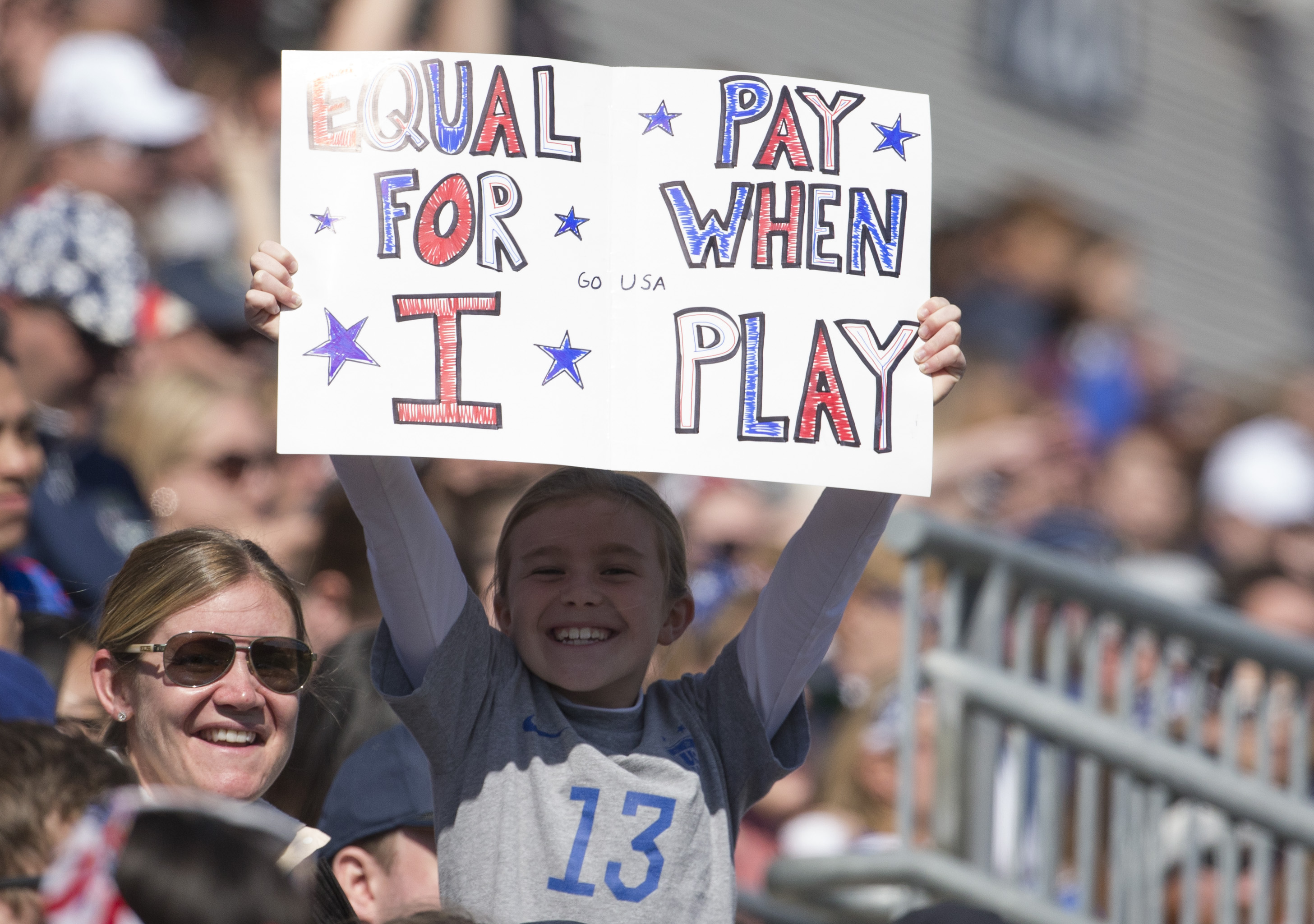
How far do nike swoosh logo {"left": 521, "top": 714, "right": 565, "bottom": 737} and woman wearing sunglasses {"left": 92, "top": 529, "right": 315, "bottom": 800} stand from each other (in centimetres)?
33

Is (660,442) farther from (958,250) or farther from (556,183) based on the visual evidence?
(958,250)

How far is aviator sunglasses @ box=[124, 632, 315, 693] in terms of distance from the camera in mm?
2223

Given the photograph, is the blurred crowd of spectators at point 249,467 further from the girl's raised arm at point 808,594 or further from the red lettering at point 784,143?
the red lettering at point 784,143

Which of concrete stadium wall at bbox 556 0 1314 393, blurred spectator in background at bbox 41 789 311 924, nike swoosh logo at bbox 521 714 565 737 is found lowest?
blurred spectator in background at bbox 41 789 311 924

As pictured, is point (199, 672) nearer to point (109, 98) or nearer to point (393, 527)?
point (393, 527)

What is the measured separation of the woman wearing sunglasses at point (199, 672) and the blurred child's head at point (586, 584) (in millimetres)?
345

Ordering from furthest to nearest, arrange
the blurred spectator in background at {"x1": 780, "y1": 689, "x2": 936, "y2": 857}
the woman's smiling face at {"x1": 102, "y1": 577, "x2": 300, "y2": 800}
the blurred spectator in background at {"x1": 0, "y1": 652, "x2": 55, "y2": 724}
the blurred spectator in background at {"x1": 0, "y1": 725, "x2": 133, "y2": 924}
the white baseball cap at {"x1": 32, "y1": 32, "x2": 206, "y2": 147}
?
the white baseball cap at {"x1": 32, "y1": 32, "x2": 206, "y2": 147} → the blurred spectator in background at {"x1": 780, "y1": 689, "x2": 936, "y2": 857} → the blurred spectator in background at {"x1": 0, "y1": 652, "x2": 55, "y2": 724} → the woman's smiling face at {"x1": 102, "y1": 577, "x2": 300, "y2": 800} → the blurred spectator in background at {"x1": 0, "y1": 725, "x2": 133, "y2": 924}

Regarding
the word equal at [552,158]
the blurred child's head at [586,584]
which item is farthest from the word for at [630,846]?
the word equal at [552,158]

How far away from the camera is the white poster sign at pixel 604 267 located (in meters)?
2.27

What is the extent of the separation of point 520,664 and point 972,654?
1.80 meters

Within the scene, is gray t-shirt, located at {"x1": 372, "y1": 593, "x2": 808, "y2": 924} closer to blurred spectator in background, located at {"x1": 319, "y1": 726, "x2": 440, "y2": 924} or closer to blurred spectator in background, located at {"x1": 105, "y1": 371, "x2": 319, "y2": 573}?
Answer: blurred spectator in background, located at {"x1": 319, "y1": 726, "x2": 440, "y2": 924}

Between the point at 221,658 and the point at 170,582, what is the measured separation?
142 mm

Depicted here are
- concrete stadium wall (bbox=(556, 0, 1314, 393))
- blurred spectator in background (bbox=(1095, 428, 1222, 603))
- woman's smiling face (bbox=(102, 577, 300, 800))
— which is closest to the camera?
woman's smiling face (bbox=(102, 577, 300, 800))

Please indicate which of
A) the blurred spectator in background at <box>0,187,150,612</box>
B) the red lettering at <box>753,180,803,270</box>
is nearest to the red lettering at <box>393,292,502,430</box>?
the red lettering at <box>753,180,803,270</box>
